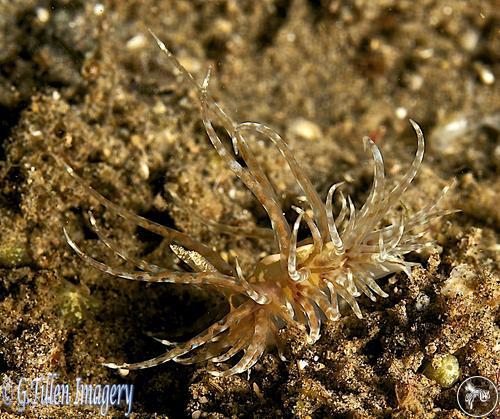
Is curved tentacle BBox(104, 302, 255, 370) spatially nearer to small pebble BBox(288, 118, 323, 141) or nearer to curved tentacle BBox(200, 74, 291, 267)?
curved tentacle BBox(200, 74, 291, 267)

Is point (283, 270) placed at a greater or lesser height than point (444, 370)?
greater

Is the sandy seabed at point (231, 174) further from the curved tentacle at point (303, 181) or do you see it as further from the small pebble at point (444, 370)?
the curved tentacle at point (303, 181)

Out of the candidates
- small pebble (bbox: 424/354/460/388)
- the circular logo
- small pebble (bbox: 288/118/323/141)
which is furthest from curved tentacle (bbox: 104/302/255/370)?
small pebble (bbox: 288/118/323/141)

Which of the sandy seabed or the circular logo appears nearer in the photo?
the circular logo

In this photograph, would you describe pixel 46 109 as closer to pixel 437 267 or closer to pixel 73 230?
pixel 73 230

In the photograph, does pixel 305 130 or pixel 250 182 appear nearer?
pixel 250 182

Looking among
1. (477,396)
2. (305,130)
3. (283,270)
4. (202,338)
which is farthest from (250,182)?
(305,130)

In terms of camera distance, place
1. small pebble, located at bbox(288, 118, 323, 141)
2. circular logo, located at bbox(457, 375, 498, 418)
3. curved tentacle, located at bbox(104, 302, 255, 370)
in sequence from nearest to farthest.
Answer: circular logo, located at bbox(457, 375, 498, 418) < curved tentacle, located at bbox(104, 302, 255, 370) < small pebble, located at bbox(288, 118, 323, 141)

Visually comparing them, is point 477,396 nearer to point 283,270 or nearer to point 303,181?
point 283,270

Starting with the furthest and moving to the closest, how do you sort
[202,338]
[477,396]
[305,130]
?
[305,130], [202,338], [477,396]
